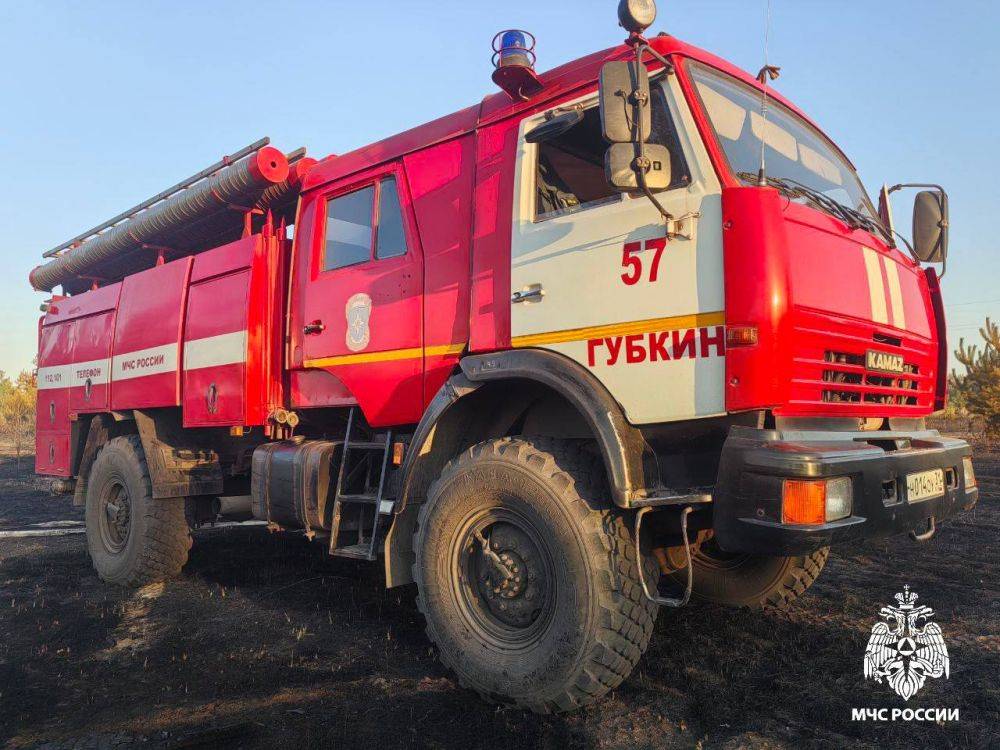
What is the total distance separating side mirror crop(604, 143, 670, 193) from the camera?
9.12 feet

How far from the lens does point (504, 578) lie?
3164mm

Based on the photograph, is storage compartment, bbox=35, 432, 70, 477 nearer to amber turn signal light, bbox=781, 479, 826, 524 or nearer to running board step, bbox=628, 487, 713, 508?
running board step, bbox=628, 487, 713, 508

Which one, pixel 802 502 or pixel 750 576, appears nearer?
pixel 802 502

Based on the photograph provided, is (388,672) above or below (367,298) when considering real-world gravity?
below

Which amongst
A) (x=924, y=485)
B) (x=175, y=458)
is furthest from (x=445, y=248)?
(x=175, y=458)

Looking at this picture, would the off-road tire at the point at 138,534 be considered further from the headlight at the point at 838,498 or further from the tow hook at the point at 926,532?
the tow hook at the point at 926,532

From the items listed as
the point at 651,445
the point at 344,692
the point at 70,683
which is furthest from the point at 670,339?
the point at 70,683

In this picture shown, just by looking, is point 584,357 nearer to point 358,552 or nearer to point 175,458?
point 358,552

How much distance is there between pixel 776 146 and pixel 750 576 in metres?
2.46

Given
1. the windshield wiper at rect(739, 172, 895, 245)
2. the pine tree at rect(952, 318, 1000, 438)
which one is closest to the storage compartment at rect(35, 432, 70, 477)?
the windshield wiper at rect(739, 172, 895, 245)

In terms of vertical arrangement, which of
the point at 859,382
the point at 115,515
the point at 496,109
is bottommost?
the point at 115,515

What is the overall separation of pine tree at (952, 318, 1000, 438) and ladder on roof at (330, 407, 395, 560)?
613 inches

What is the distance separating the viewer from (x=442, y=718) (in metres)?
2.97

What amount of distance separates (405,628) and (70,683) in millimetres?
1751
